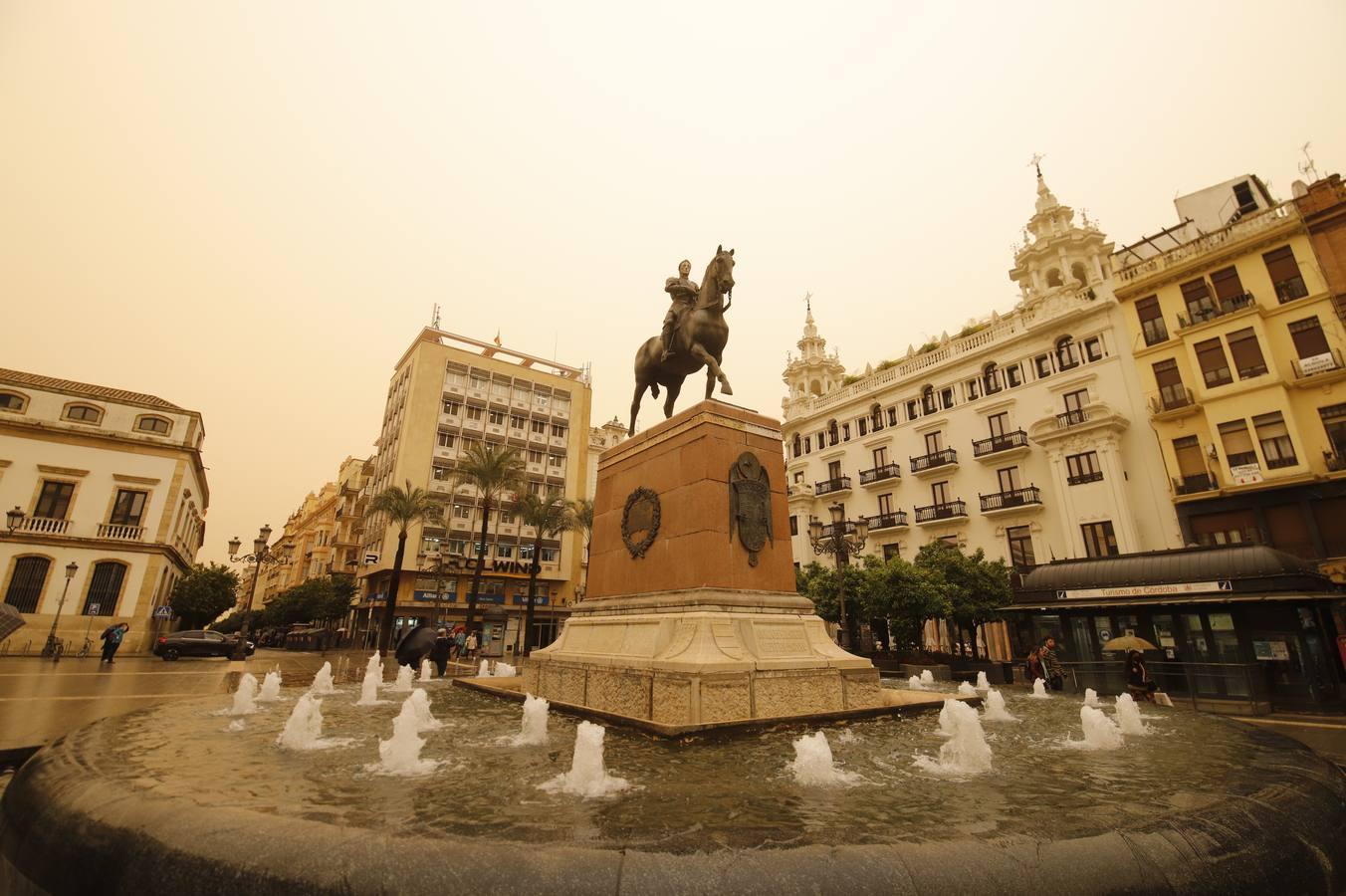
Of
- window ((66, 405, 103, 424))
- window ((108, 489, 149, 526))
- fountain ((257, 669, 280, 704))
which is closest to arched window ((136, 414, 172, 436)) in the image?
window ((66, 405, 103, 424))

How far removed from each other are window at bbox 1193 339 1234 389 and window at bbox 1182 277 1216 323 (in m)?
1.26

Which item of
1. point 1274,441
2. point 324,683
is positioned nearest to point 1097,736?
point 324,683

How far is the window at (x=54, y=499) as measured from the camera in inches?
1190

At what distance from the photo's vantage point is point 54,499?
1206 inches

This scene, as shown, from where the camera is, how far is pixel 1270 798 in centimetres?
338

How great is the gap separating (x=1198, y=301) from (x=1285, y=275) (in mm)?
2805

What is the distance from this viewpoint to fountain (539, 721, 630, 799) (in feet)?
13.2

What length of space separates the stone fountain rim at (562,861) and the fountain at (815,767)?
5.65ft

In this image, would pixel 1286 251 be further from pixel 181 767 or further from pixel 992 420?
pixel 181 767

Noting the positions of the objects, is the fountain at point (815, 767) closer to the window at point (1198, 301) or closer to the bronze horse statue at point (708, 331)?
the bronze horse statue at point (708, 331)

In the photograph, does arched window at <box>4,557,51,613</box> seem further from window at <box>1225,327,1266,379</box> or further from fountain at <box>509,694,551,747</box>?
window at <box>1225,327,1266,379</box>

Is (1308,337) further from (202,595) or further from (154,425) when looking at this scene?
(202,595)

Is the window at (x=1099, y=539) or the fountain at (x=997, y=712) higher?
the window at (x=1099, y=539)

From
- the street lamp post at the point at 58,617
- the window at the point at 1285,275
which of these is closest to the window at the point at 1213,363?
the window at the point at 1285,275
